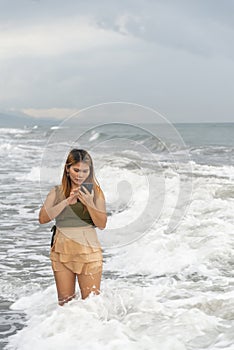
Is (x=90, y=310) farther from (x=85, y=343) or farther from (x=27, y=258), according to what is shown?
(x=27, y=258)

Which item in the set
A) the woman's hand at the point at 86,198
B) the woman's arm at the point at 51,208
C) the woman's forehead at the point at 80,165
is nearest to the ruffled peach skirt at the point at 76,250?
the woman's arm at the point at 51,208

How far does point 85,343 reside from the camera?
4.75 m

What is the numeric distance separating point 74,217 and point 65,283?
669 mm

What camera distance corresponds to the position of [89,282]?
507cm

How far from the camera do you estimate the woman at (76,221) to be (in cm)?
480

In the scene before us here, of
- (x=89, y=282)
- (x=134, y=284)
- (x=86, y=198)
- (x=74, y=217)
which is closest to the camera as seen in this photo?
(x=86, y=198)

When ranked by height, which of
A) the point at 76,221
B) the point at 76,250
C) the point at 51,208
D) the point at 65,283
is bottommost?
the point at 65,283

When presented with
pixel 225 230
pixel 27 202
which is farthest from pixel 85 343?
pixel 27 202

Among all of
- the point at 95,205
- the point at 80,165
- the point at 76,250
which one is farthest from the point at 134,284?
the point at 80,165

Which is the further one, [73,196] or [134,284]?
[134,284]

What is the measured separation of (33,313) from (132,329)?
1.21m

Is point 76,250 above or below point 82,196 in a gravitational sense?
below

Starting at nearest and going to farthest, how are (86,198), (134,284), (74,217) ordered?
1. (86,198)
2. (74,217)
3. (134,284)

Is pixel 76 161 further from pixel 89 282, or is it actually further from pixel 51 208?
pixel 89 282
